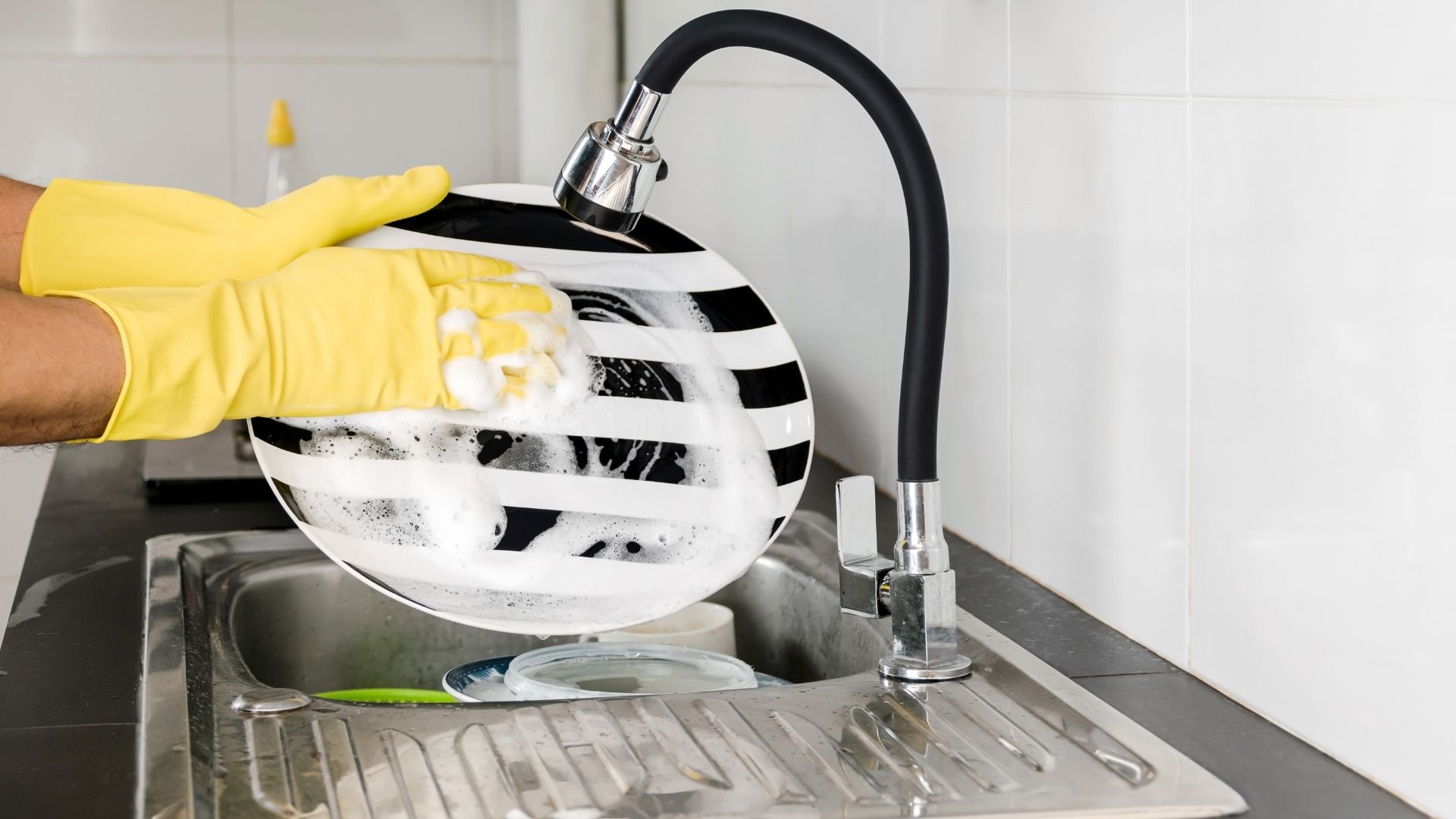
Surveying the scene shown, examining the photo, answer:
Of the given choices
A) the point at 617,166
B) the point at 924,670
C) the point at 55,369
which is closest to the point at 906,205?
the point at 617,166

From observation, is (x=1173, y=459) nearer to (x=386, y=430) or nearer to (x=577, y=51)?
(x=386, y=430)

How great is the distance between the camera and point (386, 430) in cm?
77

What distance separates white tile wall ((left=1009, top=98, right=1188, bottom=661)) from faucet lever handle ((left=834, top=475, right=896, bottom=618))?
0.49 ft

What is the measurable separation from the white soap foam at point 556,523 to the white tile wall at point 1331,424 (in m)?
0.27

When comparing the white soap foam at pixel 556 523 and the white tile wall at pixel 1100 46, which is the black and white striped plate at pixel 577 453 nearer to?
the white soap foam at pixel 556 523

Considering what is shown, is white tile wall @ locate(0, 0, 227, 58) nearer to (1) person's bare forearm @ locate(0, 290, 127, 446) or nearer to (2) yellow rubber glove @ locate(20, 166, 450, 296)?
(2) yellow rubber glove @ locate(20, 166, 450, 296)

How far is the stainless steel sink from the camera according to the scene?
A: 0.59 metres

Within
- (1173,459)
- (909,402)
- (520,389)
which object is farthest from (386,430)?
(1173,459)

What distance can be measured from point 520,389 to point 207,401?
0.18 meters

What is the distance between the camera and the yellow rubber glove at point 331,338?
631 millimetres

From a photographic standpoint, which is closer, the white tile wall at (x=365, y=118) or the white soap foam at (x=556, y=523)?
the white soap foam at (x=556, y=523)

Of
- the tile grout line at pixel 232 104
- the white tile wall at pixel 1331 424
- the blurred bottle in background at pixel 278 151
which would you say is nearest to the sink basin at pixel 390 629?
the white tile wall at pixel 1331 424

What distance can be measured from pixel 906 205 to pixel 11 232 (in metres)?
0.57

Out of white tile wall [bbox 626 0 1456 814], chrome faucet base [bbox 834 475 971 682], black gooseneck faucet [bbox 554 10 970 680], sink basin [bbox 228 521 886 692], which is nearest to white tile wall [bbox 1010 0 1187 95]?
white tile wall [bbox 626 0 1456 814]
